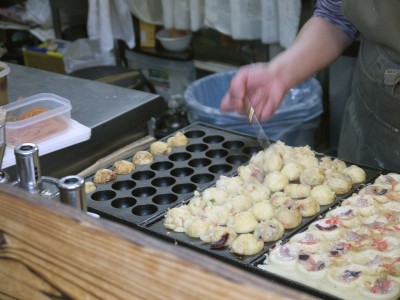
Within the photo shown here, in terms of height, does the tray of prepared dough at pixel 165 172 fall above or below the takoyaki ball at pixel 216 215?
below

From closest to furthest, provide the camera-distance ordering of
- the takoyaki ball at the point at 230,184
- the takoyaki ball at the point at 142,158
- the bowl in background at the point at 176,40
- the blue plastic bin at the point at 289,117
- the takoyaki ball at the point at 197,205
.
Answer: the takoyaki ball at the point at 197,205, the takoyaki ball at the point at 230,184, the takoyaki ball at the point at 142,158, the blue plastic bin at the point at 289,117, the bowl in background at the point at 176,40

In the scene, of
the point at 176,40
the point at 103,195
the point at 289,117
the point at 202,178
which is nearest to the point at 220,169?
the point at 202,178

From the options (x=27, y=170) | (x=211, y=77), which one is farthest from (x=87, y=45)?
(x=27, y=170)

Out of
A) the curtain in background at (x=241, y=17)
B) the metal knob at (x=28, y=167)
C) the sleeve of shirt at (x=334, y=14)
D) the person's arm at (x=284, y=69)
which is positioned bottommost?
the curtain in background at (x=241, y=17)

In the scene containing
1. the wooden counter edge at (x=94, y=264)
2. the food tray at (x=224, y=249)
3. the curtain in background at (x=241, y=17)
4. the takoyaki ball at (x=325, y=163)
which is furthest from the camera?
the curtain in background at (x=241, y=17)

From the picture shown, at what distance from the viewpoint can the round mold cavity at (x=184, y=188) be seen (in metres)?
2.04

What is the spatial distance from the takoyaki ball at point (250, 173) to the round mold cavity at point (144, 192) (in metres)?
0.28

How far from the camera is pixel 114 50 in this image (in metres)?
5.05

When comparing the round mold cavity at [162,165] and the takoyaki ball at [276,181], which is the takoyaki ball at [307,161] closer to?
the takoyaki ball at [276,181]

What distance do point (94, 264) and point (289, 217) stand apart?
947mm

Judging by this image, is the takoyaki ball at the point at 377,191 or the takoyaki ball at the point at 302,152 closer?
the takoyaki ball at the point at 377,191

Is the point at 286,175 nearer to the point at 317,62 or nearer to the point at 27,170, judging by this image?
the point at 317,62

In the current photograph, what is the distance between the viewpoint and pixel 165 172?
2.14m

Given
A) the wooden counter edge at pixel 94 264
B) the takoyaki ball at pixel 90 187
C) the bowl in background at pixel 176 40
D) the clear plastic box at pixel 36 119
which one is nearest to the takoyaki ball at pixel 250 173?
the takoyaki ball at pixel 90 187
